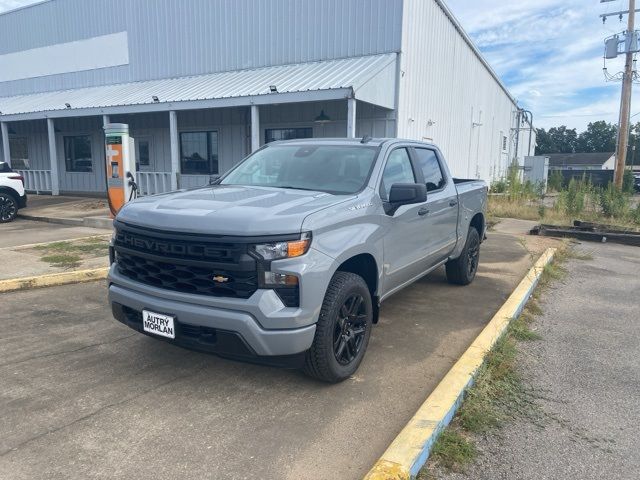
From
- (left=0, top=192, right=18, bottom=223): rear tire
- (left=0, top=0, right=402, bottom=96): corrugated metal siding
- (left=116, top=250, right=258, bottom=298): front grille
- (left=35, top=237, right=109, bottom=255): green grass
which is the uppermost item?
(left=0, top=0, right=402, bottom=96): corrugated metal siding

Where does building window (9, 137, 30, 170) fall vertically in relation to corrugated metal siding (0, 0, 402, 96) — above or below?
below

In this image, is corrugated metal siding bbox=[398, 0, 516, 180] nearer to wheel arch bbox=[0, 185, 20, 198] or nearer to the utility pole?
the utility pole

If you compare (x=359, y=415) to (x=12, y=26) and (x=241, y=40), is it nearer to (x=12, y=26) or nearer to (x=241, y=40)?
(x=241, y=40)

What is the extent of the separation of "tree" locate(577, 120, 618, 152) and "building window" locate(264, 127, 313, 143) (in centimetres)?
11037

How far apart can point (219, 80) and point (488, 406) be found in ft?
49.0

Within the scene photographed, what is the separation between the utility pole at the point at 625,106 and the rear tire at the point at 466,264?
15.9 meters

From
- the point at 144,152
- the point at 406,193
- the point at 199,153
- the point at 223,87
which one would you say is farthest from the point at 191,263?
the point at 144,152

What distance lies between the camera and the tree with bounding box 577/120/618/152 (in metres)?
107

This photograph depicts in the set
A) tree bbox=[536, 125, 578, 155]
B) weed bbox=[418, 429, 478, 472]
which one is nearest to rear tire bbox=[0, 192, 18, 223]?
weed bbox=[418, 429, 478, 472]

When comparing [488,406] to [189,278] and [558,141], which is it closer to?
[189,278]

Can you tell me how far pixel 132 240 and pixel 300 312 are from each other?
1.40 m

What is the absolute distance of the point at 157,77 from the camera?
18594 millimetres

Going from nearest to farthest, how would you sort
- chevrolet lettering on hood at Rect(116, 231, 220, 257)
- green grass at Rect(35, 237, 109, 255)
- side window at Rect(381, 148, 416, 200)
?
1. chevrolet lettering on hood at Rect(116, 231, 220, 257)
2. side window at Rect(381, 148, 416, 200)
3. green grass at Rect(35, 237, 109, 255)

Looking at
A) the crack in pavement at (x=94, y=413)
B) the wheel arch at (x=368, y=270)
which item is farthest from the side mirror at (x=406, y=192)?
the crack in pavement at (x=94, y=413)
